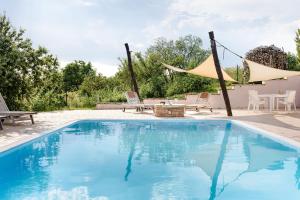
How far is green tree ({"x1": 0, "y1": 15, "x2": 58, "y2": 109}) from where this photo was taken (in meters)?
12.7

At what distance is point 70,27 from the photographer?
17578 mm

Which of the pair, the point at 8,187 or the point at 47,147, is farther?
the point at 47,147

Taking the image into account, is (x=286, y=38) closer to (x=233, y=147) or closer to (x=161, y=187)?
(x=233, y=147)

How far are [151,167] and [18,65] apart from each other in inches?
369

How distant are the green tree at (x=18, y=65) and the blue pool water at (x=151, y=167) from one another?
4491 millimetres

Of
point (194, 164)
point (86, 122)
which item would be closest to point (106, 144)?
point (194, 164)

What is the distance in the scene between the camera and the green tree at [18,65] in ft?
41.8

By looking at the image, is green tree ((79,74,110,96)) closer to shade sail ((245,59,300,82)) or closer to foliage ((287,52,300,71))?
foliage ((287,52,300,71))

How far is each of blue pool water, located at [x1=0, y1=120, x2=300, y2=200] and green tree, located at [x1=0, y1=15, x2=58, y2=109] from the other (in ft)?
14.7

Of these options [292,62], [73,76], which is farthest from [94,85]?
[73,76]

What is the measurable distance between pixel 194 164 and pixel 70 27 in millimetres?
13358

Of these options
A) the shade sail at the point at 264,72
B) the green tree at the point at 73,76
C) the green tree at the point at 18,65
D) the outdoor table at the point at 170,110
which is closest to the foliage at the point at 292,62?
the shade sail at the point at 264,72

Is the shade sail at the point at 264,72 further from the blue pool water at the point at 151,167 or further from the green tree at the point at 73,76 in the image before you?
the green tree at the point at 73,76

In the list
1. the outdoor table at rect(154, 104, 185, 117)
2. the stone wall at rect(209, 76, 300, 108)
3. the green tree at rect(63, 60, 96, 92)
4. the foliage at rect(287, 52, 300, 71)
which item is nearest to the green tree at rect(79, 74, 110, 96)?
the stone wall at rect(209, 76, 300, 108)
